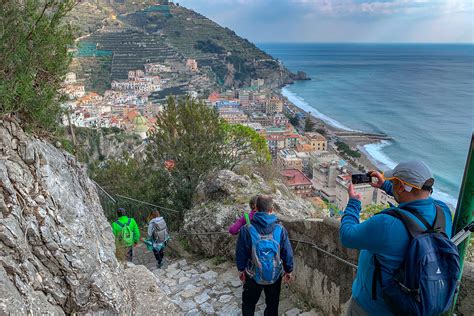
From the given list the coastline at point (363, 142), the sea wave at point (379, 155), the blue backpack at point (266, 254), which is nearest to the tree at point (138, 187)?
the blue backpack at point (266, 254)

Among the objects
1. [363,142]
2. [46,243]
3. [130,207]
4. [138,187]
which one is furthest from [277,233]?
[363,142]

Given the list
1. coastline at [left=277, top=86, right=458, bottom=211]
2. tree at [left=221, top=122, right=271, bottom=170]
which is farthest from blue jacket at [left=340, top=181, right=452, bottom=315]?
coastline at [left=277, top=86, right=458, bottom=211]

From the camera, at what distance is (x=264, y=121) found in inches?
2950

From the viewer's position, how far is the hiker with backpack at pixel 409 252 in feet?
5.40

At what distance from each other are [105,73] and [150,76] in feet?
39.4

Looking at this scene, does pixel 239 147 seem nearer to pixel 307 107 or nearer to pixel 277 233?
pixel 277 233

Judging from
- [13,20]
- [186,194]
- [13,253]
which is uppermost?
[13,20]

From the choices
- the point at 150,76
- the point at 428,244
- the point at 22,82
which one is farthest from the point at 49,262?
the point at 150,76

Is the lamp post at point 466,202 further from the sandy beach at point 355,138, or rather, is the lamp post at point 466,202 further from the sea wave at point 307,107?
the sea wave at point 307,107

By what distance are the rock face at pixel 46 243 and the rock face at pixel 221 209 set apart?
2308 mm

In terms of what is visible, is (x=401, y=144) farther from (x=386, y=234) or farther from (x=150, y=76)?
(x=150, y=76)

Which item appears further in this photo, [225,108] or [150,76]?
[150,76]

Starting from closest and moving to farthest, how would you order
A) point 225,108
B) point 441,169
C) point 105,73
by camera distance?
1. point 441,169
2. point 225,108
3. point 105,73

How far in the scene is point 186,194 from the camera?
→ 9.05 meters
